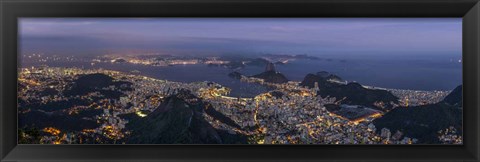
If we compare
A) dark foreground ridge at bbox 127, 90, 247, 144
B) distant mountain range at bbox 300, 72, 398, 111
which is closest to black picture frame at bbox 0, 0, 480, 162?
dark foreground ridge at bbox 127, 90, 247, 144

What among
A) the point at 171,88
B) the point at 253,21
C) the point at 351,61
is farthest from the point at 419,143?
the point at 171,88

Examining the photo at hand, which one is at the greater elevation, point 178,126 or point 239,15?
point 239,15

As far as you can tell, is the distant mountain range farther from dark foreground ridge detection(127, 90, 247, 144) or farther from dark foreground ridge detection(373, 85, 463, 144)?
dark foreground ridge detection(127, 90, 247, 144)

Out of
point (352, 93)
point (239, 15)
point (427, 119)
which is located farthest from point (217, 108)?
point (427, 119)

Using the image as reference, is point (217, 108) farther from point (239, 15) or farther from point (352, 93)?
point (352, 93)

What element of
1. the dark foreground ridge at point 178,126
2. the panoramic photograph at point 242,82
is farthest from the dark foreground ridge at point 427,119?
the dark foreground ridge at point 178,126
